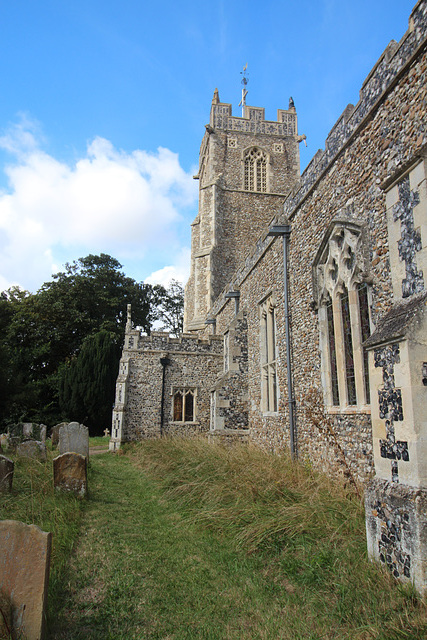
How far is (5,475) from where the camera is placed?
567cm

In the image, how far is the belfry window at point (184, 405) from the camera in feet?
52.5

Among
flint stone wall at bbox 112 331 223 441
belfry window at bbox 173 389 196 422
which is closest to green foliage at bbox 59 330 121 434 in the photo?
flint stone wall at bbox 112 331 223 441

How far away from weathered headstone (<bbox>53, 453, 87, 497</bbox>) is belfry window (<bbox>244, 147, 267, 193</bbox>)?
845 inches

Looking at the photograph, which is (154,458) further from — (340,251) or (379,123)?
(379,123)

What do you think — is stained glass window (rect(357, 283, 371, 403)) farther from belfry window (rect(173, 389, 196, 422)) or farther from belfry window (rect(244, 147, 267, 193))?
belfry window (rect(244, 147, 267, 193))

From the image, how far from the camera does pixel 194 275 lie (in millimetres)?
23203

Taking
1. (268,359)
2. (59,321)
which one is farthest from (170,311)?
(268,359)

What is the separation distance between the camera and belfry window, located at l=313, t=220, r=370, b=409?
5.61 m

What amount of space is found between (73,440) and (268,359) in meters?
4.78

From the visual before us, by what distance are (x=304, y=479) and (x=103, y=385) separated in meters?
18.6

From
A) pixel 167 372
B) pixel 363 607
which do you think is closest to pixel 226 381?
pixel 167 372

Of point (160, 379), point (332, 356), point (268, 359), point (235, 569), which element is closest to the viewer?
point (235, 569)

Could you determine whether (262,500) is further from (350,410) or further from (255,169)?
(255,169)

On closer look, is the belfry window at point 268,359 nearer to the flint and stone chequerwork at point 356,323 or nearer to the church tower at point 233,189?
the flint and stone chequerwork at point 356,323
